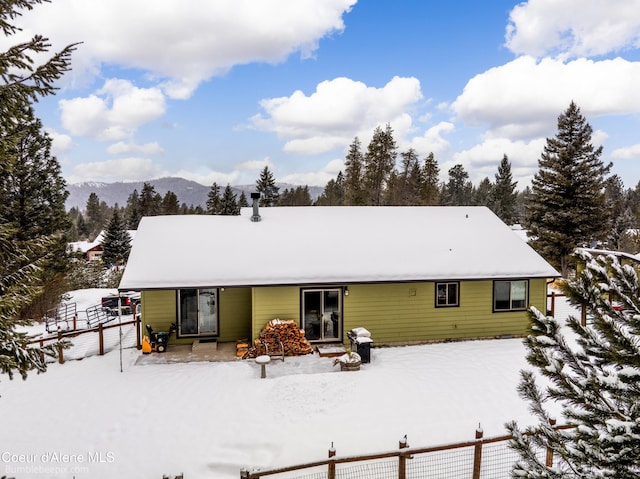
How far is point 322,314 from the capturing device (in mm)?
12305

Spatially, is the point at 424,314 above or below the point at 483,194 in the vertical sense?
below

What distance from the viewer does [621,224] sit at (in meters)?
31.1

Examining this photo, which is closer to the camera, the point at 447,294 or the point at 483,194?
the point at 447,294

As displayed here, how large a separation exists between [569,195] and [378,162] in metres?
17.7

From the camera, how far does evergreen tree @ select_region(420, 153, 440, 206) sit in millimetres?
43719

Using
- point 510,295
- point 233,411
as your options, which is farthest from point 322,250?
point 510,295

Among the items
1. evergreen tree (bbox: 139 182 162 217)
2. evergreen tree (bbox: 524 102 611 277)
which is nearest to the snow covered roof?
evergreen tree (bbox: 524 102 611 277)

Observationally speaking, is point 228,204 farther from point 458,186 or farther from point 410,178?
point 458,186

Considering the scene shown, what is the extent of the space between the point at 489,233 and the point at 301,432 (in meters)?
10.7

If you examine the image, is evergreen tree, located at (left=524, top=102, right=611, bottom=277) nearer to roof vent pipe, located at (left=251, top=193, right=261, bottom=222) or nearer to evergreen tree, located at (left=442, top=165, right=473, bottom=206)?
roof vent pipe, located at (left=251, top=193, right=261, bottom=222)

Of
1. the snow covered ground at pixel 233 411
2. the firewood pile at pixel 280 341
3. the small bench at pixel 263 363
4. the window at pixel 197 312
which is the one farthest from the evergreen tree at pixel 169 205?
the small bench at pixel 263 363

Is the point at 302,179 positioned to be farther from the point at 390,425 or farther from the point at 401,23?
the point at 390,425

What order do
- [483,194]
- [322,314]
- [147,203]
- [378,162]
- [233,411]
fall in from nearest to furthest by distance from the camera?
[233,411] < [322,314] < [378,162] < [147,203] < [483,194]

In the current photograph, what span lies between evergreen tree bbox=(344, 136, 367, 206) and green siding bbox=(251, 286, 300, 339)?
28184 millimetres
